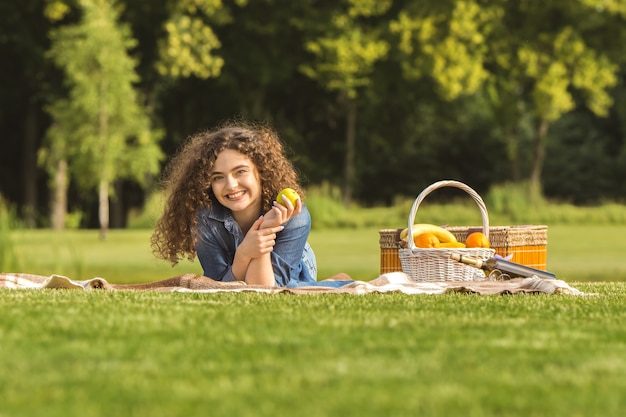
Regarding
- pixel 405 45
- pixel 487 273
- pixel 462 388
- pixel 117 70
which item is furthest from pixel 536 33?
pixel 462 388

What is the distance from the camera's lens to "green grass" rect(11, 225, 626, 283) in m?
14.0

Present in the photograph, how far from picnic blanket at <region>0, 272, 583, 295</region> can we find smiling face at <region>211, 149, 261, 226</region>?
0.56 meters

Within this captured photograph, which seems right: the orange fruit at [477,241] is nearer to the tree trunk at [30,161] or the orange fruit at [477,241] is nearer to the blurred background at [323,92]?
the blurred background at [323,92]

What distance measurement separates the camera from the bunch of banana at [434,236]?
8.59 meters

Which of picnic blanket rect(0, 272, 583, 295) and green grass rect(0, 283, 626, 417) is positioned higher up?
green grass rect(0, 283, 626, 417)

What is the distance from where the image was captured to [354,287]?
733 cm

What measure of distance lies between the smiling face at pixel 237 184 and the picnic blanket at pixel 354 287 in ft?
1.84

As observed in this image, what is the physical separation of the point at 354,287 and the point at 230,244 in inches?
38.7

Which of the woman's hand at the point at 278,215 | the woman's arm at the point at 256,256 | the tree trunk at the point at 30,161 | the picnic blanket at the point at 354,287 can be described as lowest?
the picnic blanket at the point at 354,287

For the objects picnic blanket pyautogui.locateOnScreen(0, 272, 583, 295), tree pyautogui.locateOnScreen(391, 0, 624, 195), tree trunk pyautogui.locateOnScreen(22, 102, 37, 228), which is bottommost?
picnic blanket pyautogui.locateOnScreen(0, 272, 583, 295)

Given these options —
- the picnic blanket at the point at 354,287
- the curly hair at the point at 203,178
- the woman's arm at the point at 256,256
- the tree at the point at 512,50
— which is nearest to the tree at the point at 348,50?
the tree at the point at 512,50

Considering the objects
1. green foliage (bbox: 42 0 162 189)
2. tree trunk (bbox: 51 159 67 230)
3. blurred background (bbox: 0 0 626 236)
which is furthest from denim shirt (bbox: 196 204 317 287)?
tree trunk (bbox: 51 159 67 230)

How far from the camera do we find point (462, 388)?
325 cm

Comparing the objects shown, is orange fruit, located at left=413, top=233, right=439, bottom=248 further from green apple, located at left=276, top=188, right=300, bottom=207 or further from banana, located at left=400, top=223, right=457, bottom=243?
green apple, located at left=276, top=188, right=300, bottom=207
